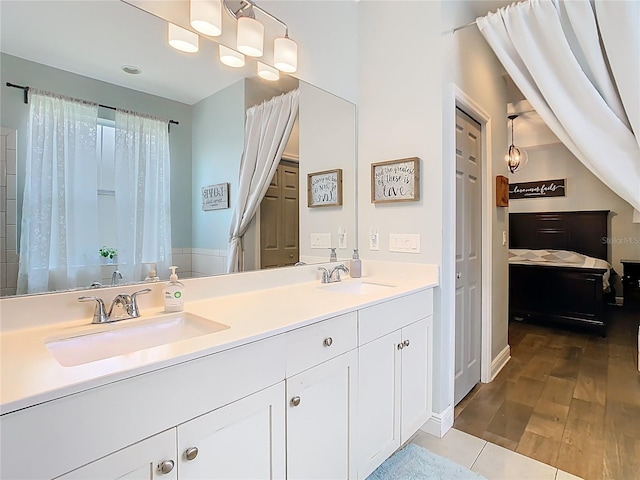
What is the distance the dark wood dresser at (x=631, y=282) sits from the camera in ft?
17.0

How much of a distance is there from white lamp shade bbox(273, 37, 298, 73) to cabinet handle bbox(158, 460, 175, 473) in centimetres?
186

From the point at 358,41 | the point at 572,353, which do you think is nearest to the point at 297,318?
the point at 358,41

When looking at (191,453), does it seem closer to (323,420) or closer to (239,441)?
(239,441)

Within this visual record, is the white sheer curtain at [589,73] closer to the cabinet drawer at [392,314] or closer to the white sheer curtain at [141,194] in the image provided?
the cabinet drawer at [392,314]

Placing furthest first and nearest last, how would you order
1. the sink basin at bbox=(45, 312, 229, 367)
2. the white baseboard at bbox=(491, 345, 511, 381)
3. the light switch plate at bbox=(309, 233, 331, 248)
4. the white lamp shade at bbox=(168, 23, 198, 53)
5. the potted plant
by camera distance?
the white baseboard at bbox=(491, 345, 511, 381) < the light switch plate at bbox=(309, 233, 331, 248) < the white lamp shade at bbox=(168, 23, 198, 53) < the potted plant < the sink basin at bbox=(45, 312, 229, 367)

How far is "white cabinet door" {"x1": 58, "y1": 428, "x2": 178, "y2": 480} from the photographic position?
74 cm

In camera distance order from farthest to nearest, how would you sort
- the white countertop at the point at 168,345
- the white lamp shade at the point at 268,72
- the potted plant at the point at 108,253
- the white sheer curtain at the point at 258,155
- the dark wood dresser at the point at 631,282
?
the dark wood dresser at the point at 631,282 < the white lamp shade at the point at 268,72 < the white sheer curtain at the point at 258,155 < the potted plant at the point at 108,253 < the white countertop at the point at 168,345

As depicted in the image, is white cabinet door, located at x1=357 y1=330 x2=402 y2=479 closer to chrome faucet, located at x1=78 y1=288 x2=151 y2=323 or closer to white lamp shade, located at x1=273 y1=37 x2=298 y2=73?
chrome faucet, located at x1=78 y1=288 x2=151 y2=323

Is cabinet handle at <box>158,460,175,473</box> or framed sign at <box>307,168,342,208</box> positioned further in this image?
framed sign at <box>307,168,342,208</box>

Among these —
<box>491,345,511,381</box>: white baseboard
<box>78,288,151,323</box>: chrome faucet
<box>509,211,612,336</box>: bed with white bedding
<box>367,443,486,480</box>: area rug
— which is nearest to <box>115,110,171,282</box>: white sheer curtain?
<box>78,288,151,323</box>: chrome faucet

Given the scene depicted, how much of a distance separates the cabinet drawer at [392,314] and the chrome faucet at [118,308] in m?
0.88

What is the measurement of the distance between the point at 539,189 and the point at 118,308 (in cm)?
702

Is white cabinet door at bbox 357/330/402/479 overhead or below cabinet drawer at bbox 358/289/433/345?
below

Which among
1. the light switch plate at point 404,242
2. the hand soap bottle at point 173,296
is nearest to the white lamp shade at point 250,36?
the hand soap bottle at point 173,296
